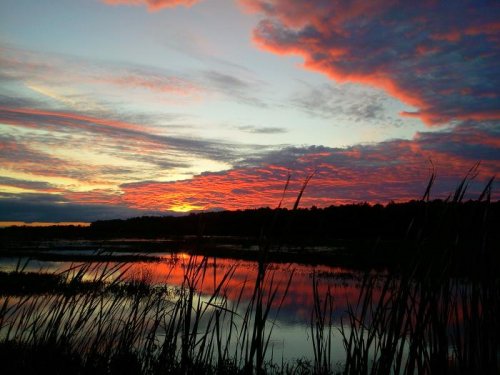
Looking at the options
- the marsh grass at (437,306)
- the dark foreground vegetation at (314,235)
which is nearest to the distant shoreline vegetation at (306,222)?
the dark foreground vegetation at (314,235)

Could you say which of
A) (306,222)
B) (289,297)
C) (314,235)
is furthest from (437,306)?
(306,222)

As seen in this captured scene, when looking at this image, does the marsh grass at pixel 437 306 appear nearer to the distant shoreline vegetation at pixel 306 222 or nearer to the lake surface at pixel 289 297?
the lake surface at pixel 289 297

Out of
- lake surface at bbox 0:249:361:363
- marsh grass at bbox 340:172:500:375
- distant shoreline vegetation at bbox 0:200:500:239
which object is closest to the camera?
marsh grass at bbox 340:172:500:375

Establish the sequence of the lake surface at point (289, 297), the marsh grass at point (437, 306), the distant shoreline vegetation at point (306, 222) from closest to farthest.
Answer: the marsh grass at point (437, 306)
the lake surface at point (289, 297)
the distant shoreline vegetation at point (306, 222)

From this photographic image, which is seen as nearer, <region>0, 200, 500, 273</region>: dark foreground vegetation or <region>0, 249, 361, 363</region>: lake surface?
<region>0, 200, 500, 273</region>: dark foreground vegetation

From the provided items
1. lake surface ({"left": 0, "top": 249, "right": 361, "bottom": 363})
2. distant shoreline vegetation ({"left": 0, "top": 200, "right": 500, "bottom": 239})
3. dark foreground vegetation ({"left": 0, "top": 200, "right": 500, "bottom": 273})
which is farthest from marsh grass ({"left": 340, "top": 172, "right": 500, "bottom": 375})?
distant shoreline vegetation ({"left": 0, "top": 200, "right": 500, "bottom": 239})

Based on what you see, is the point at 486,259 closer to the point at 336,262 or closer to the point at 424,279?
the point at 424,279

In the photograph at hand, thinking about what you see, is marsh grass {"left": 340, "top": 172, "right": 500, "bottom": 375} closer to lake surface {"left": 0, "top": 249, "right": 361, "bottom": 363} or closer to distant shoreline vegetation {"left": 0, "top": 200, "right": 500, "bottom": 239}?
lake surface {"left": 0, "top": 249, "right": 361, "bottom": 363}

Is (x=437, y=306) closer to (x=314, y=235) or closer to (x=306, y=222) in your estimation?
(x=314, y=235)

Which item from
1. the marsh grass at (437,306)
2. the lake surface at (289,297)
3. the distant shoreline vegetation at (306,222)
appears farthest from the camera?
the distant shoreline vegetation at (306,222)

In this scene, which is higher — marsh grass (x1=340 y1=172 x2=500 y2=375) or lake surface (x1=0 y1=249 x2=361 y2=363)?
marsh grass (x1=340 y1=172 x2=500 y2=375)

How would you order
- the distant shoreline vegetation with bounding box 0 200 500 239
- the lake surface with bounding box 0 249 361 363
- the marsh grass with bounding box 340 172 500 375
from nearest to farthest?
the marsh grass with bounding box 340 172 500 375 < the lake surface with bounding box 0 249 361 363 < the distant shoreline vegetation with bounding box 0 200 500 239

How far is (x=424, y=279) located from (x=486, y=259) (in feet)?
3.33

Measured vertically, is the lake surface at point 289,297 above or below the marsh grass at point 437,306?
below
